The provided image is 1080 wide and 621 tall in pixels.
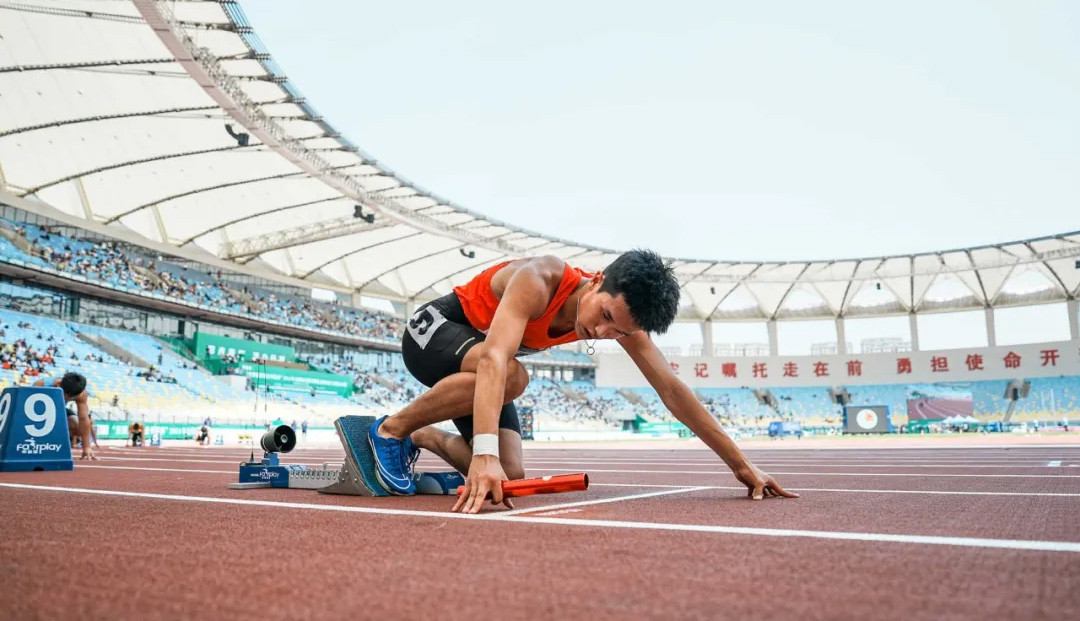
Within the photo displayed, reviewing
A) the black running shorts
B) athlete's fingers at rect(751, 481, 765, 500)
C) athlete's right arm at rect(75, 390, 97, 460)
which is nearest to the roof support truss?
athlete's right arm at rect(75, 390, 97, 460)

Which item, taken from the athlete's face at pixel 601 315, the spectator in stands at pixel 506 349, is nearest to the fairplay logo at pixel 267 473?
the spectator in stands at pixel 506 349

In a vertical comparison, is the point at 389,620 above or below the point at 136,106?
below

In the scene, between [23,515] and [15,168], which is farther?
[15,168]

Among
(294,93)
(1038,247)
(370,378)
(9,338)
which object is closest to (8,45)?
(294,93)

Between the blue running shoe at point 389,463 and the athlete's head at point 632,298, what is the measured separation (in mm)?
1174

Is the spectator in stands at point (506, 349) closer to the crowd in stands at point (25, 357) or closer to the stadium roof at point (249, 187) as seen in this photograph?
the stadium roof at point (249, 187)

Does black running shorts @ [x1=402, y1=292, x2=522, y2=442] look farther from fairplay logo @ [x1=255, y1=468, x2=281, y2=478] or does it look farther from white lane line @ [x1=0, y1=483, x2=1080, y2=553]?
fairplay logo @ [x1=255, y1=468, x2=281, y2=478]

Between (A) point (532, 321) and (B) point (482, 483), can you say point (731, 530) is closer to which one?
(B) point (482, 483)

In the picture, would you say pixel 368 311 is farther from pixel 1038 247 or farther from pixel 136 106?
pixel 1038 247

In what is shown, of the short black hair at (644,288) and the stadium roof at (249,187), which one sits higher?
the stadium roof at (249,187)

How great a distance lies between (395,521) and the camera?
2.60m

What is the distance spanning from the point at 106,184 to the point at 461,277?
2164 cm

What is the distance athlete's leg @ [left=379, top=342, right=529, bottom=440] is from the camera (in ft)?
11.3

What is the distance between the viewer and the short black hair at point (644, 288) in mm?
3062
